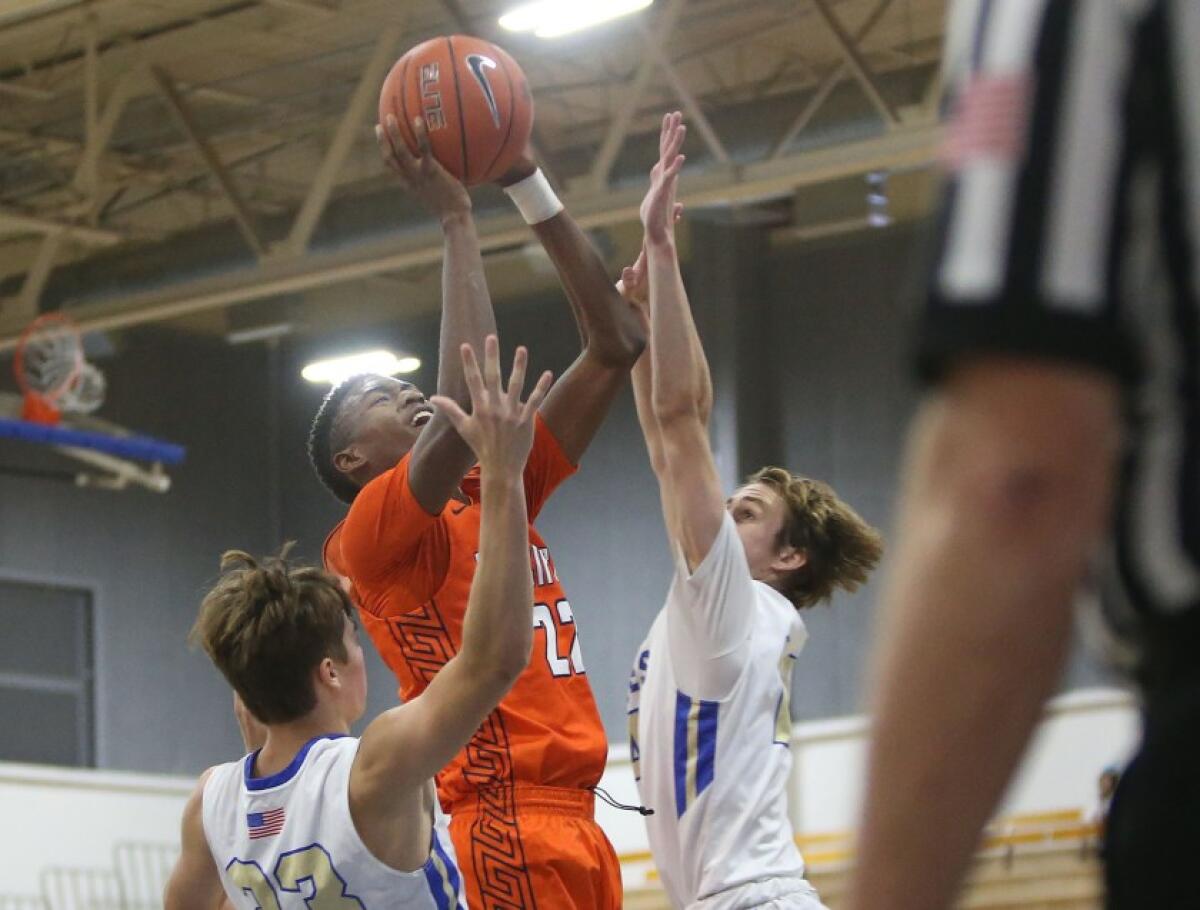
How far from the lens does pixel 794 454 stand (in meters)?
14.4

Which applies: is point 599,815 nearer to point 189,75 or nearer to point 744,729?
point 189,75

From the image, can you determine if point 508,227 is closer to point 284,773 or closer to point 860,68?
point 860,68

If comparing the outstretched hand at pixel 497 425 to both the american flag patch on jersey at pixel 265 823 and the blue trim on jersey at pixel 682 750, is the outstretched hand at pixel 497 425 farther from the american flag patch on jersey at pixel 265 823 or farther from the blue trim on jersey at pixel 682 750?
the blue trim on jersey at pixel 682 750

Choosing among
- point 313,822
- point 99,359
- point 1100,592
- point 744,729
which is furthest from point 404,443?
point 99,359

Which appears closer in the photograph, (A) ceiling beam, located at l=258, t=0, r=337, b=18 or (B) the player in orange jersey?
(B) the player in orange jersey

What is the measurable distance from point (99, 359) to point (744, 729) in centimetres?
1377

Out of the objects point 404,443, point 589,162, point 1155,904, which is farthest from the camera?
point 589,162

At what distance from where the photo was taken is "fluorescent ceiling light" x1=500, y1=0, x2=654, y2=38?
10.8 meters

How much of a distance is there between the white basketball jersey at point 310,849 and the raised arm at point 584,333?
1110mm

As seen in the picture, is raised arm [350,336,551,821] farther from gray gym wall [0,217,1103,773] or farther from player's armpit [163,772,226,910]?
gray gym wall [0,217,1103,773]

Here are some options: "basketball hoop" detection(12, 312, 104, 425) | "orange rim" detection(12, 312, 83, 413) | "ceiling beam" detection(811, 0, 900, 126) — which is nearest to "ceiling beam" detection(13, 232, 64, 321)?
"basketball hoop" detection(12, 312, 104, 425)

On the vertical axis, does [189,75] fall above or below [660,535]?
above

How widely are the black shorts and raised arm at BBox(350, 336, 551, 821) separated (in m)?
1.73

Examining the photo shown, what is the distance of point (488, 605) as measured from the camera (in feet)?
9.36
